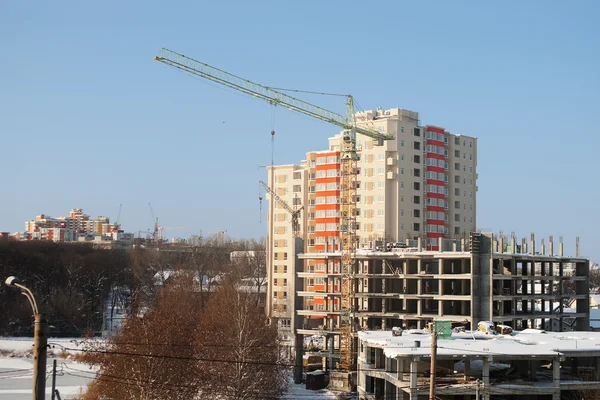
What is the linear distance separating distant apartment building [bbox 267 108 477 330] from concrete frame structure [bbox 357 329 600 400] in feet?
139

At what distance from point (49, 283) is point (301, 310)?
52.9 meters

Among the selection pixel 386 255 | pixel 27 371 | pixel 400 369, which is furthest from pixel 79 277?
pixel 400 369

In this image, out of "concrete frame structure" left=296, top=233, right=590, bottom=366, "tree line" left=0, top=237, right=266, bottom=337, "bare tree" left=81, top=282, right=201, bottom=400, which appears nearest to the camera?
"bare tree" left=81, top=282, right=201, bottom=400

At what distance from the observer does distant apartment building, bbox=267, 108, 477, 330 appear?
93.8 m

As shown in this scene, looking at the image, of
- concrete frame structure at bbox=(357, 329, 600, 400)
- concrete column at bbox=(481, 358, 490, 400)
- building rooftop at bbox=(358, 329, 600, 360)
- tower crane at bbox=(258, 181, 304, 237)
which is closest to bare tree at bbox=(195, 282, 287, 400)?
concrete frame structure at bbox=(357, 329, 600, 400)

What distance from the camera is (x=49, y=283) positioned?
10888cm

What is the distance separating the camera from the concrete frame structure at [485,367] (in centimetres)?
3912

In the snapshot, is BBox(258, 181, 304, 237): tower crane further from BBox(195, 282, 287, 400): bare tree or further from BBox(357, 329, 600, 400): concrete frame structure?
BBox(357, 329, 600, 400): concrete frame structure

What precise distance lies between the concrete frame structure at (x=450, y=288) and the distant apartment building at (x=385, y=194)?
18323 millimetres

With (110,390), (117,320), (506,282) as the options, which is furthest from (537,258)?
(117,320)

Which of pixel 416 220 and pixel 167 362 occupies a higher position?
pixel 416 220

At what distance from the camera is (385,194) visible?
307ft

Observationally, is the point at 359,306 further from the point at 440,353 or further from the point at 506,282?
the point at 440,353

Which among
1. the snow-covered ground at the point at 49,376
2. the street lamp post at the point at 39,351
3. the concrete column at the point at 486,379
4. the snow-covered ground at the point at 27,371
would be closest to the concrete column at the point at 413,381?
the concrete column at the point at 486,379
